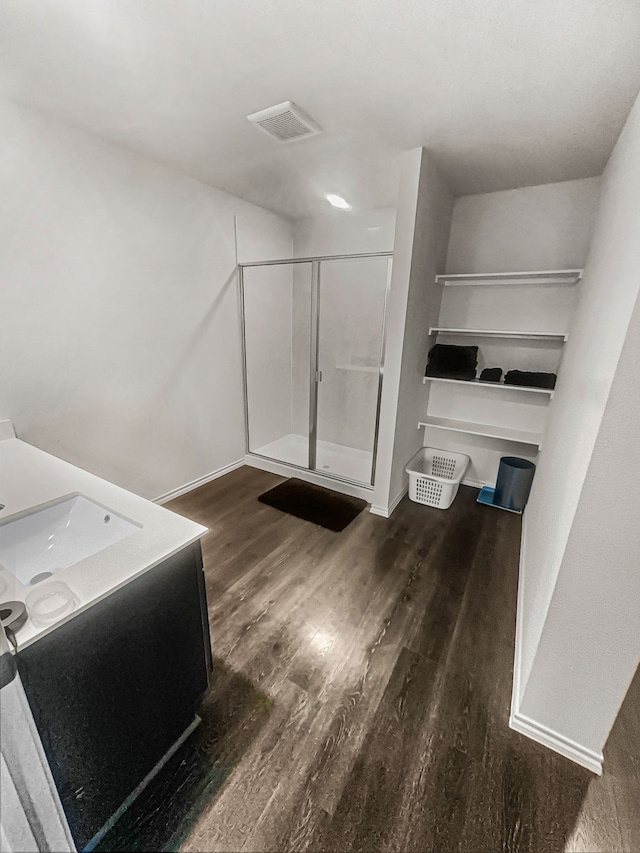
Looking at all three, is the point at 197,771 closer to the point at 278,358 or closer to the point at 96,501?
the point at 96,501

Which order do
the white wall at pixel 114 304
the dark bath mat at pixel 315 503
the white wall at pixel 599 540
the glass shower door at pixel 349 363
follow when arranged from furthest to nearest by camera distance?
the glass shower door at pixel 349 363 → the dark bath mat at pixel 315 503 → the white wall at pixel 114 304 → the white wall at pixel 599 540

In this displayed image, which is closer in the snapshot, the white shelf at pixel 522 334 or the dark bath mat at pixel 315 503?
the white shelf at pixel 522 334

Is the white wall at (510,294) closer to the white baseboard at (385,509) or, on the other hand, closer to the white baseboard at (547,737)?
the white baseboard at (385,509)

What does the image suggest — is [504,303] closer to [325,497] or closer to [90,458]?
[325,497]

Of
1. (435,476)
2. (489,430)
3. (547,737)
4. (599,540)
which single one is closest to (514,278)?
(489,430)

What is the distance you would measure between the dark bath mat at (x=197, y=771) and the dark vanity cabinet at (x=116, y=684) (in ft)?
0.20

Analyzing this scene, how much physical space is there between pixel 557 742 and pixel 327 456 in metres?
2.48

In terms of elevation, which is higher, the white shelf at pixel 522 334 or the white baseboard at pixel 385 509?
the white shelf at pixel 522 334

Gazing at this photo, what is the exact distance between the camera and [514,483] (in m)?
2.71

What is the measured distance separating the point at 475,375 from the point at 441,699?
220cm

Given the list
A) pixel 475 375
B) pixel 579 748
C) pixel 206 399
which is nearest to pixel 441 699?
pixel 579 748

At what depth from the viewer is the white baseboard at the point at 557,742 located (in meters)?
1.20

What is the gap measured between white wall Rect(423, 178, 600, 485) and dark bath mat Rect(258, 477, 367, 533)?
1137 millimetres

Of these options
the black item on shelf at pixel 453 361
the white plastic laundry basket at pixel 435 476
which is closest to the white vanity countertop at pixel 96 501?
the white plastic laundry basket at pixel 435 476
